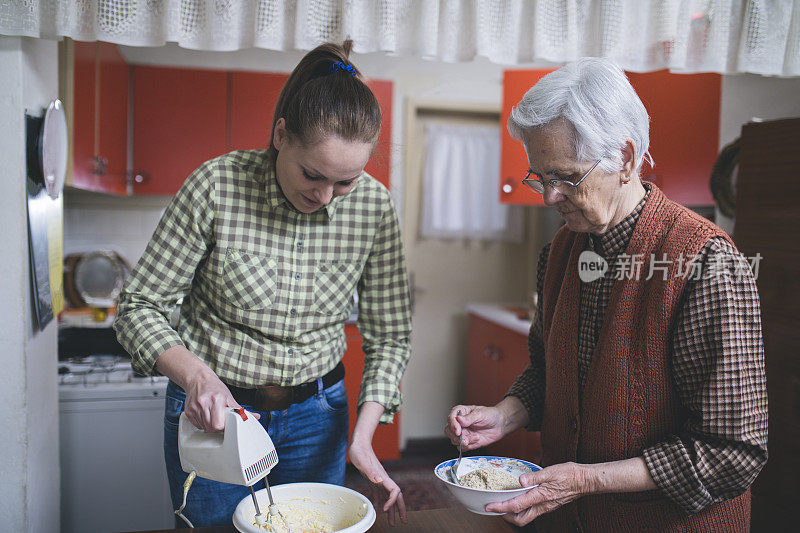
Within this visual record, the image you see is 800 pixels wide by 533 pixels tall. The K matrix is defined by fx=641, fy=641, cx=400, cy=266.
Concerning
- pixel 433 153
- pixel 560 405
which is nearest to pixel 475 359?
pixel 433 153

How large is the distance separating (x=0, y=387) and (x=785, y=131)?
188cm

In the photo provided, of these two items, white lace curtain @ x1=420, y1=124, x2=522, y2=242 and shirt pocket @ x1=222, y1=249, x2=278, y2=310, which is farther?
white lace curtain @ x1=420, y1=124, x2=522, y2=242

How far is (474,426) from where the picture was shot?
50.6 inches

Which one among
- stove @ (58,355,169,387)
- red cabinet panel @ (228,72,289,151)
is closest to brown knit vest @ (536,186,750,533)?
stove @ (58,355,169,387)

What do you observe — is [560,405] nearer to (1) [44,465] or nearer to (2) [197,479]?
(2) [197,479]

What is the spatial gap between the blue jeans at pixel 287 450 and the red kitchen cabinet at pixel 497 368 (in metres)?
1.25

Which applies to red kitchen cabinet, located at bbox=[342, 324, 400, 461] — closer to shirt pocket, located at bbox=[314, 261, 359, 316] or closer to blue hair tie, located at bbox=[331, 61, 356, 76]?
shirt pocket, located at bbox=[314, 261, 359, 316]

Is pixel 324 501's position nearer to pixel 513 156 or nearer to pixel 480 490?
pixel 480 490

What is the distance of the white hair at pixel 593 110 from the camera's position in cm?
104

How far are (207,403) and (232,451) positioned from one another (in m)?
0.09

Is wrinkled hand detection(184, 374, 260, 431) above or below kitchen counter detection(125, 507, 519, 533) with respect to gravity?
above

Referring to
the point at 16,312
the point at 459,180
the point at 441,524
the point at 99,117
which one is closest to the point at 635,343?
the point at 441,524

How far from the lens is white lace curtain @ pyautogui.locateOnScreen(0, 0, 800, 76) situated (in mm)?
1201

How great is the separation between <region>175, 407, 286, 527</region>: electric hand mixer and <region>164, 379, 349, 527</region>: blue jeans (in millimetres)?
220
